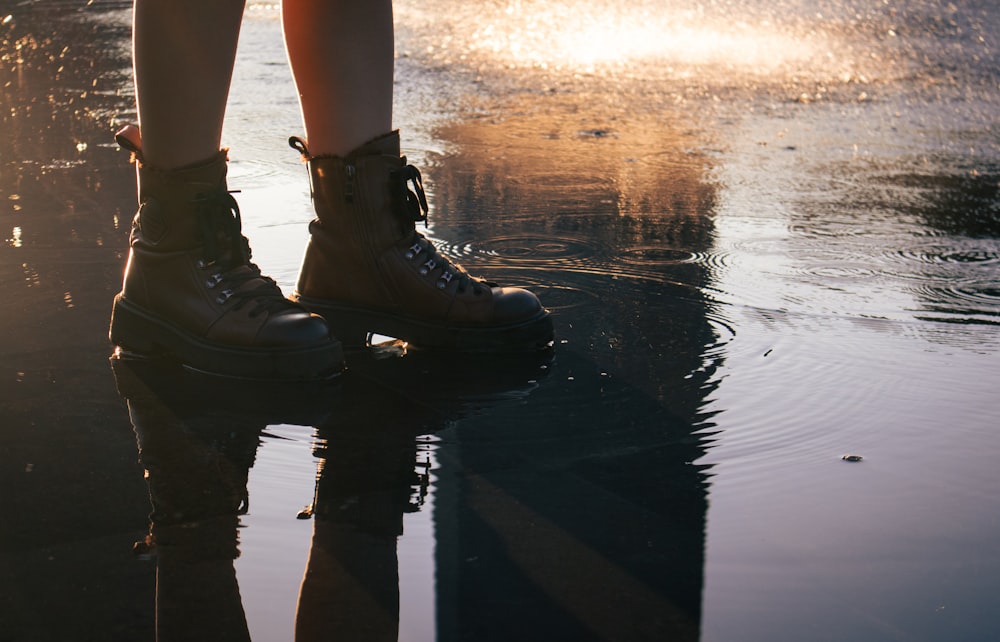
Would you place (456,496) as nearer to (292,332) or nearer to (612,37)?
(292,332)

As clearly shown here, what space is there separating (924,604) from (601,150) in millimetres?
2739

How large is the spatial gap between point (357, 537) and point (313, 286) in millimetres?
909

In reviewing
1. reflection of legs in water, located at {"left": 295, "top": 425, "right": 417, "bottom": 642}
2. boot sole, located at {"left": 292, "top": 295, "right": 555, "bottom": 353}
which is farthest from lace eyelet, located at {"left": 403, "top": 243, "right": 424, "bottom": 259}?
reflection of legs in water, located at {"left": 295, "top": 425, "right": 417, "bottom": 642}

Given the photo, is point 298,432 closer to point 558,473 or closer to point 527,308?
point 558,473

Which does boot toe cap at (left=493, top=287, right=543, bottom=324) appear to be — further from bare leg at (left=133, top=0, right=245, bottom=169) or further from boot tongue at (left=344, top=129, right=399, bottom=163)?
bare leg at (left=133, top=0, right=245, bottom=169)

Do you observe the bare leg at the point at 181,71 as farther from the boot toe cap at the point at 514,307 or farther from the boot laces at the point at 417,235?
the boot toe cap at the point at 514,307

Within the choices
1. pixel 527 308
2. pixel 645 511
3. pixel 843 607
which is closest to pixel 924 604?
pixel 843 607

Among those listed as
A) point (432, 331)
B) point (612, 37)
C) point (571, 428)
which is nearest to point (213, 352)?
point (432, 331)

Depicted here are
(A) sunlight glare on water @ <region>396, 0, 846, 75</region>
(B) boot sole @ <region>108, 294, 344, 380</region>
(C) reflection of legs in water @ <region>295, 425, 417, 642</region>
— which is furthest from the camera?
(A) sunlight glare on water @ <region>396, 0, 846, 75</region>

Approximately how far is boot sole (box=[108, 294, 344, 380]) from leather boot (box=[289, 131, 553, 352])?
21 centimetres

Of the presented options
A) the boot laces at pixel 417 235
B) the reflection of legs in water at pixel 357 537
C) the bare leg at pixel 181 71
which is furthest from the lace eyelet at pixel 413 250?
the reflection of legs in water at pixel 357 537

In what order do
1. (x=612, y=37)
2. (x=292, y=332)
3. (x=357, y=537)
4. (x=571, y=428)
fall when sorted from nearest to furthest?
1. (x=357, y=537)
2. (x=571, y=428)
3. (x=292, y=332)
4. (x=612, y=37)

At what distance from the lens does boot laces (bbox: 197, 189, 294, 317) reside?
1971 mm

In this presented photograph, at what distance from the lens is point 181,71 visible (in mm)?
1932
